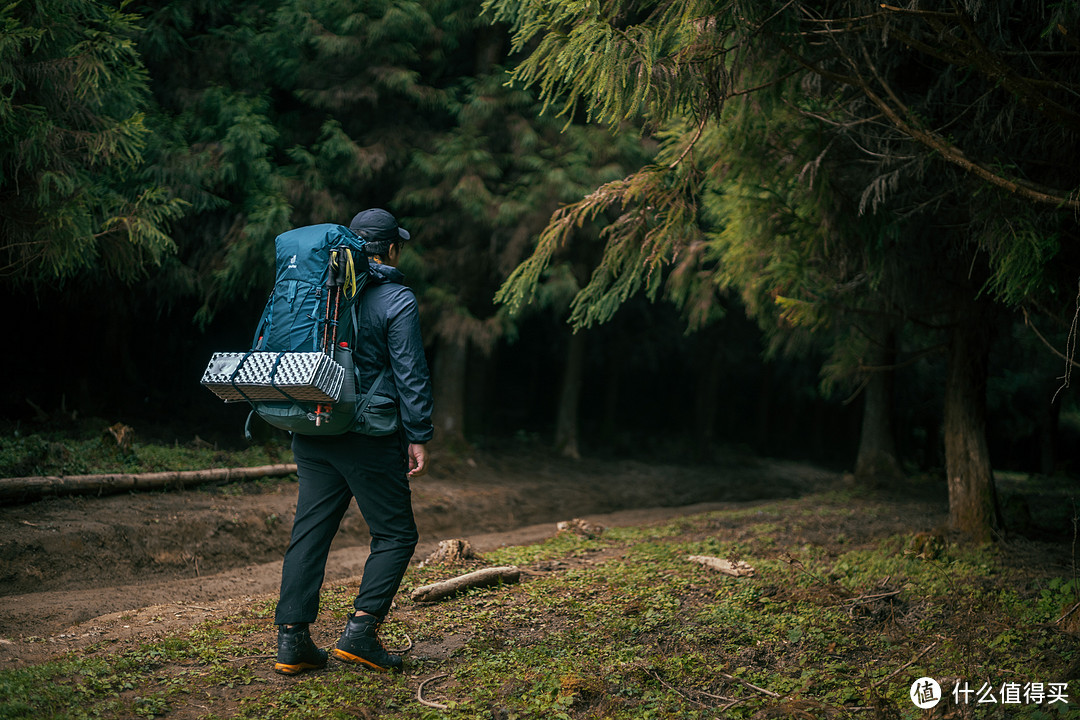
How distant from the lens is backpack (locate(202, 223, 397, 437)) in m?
3.48

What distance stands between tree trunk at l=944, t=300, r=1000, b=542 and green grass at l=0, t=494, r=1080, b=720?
107cm

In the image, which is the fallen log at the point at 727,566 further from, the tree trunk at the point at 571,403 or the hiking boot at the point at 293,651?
the tree trunk at the point at 571,403

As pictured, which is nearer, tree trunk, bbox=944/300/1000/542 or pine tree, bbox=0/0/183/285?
pine tree, bbox=0/0/183/285

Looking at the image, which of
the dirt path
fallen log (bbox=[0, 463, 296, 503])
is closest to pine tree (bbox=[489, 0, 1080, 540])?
the dirt path

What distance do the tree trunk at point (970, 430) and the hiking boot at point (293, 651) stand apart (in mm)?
6621

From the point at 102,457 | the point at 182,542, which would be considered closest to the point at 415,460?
the point at 182,542

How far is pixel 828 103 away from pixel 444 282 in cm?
729

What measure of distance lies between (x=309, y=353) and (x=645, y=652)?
2490mm

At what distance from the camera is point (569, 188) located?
38.0 feet

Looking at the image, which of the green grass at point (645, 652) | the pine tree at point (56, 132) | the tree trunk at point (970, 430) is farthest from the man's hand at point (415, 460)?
the tree trunk at point (970, 430)

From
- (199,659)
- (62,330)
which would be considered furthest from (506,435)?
(199,659)

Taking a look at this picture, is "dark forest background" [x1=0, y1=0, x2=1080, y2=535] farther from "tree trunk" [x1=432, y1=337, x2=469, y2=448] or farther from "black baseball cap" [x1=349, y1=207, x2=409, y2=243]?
"black baseball cap" [x1=349, y1=207, x2=409, y2=243]

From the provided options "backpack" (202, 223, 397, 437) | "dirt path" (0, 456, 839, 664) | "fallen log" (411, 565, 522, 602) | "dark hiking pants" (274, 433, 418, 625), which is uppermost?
"backpack" (202, 223, 397, 437)

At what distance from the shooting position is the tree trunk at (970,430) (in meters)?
7.67
